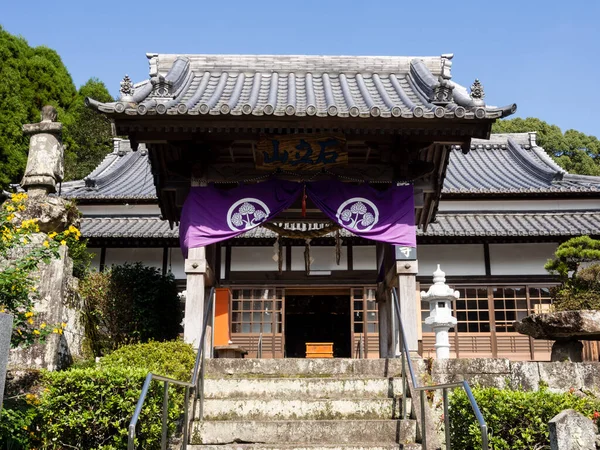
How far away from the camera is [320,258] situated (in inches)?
681

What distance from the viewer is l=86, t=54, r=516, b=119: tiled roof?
8766mm

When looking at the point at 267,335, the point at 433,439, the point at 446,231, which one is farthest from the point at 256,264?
the point at 433,439

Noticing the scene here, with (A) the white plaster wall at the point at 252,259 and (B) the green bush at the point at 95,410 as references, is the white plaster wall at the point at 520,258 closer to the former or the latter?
(A) the white plaster wall at the point at 252,259

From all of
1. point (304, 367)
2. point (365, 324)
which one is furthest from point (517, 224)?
point (304, 367)

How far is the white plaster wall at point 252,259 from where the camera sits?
1719 cm

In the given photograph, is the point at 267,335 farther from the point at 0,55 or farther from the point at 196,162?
the point at 0,55

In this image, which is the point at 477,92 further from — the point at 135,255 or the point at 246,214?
the point at 135,255

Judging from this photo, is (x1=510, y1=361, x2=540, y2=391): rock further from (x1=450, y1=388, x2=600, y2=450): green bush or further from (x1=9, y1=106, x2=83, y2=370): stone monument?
(x1=9, y1=106, x2=83, y2=370): stone monument

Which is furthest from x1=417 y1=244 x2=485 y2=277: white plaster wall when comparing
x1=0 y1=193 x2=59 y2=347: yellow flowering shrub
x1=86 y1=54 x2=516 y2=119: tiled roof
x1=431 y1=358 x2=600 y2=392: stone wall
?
x1=0 y1=193 x2=59 y2=347: yellow flowering shrub

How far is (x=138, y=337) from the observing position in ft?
36.8

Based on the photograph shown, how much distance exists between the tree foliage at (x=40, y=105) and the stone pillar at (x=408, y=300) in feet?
64.5

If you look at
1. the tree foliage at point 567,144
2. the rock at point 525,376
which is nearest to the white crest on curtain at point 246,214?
the rock at point 525,376

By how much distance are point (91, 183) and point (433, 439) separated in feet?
54.7

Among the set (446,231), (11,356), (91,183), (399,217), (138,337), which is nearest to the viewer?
(11,356)
